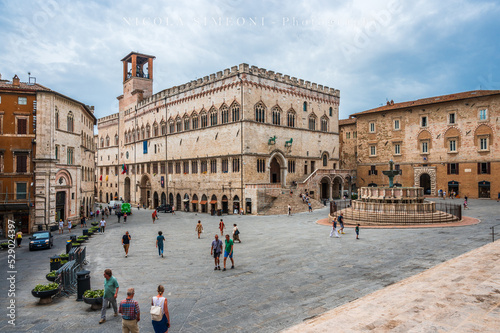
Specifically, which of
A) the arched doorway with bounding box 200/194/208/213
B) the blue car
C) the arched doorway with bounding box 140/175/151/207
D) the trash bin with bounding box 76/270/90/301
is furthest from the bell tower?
the trash bin with bounding box 76/270/90/301

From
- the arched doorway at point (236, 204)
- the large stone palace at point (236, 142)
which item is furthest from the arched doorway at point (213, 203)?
the arched doorway at point (236, 204)

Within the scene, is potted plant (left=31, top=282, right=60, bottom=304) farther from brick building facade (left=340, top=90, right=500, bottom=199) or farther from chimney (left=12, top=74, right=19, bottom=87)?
brick building facade (left=340, top=90, right=500, bottom=199)

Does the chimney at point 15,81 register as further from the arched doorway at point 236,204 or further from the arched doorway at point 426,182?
the arched doorway at point 426,182

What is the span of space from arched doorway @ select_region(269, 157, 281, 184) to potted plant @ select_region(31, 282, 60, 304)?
37.8 metres

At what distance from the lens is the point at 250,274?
47.4 feet

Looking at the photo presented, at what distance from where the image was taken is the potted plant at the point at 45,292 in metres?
11.2

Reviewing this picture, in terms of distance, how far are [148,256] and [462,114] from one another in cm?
4753

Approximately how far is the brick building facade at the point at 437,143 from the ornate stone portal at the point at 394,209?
21.6 m

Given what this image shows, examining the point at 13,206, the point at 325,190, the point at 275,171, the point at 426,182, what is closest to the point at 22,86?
the point at 13,206

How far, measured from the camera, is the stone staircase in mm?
41531

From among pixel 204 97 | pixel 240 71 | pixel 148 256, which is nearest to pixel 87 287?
pixel 148 256

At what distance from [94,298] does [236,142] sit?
3504 cm

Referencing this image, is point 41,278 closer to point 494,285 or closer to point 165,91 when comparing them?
point 494,285

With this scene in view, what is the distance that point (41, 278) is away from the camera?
15.2m
